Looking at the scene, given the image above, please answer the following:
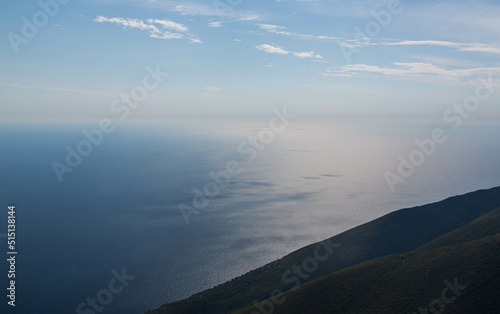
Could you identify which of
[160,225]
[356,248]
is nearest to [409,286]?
[356,248]

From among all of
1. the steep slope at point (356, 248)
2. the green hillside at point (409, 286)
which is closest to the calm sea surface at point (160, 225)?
the steep slope at point (356, 248)

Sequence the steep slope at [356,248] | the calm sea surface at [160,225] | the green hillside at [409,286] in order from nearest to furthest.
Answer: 1. the green hillside at [409,286]
2. the steep slope at [356,248]
3. the calm sea surface at [160,225]

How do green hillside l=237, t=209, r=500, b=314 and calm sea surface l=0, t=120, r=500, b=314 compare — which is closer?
green hillside l=237, t=209, r=500, b=314

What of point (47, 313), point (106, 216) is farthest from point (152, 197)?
point (47, 313)

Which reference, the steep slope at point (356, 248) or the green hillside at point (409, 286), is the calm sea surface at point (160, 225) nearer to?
the steep slope at point (356, 248)

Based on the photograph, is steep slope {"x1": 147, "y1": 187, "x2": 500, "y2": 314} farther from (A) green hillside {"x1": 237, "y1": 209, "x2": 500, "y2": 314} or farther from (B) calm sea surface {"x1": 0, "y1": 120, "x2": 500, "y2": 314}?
(B) calm sea surface {"x1": 0, "y1": 120, "x2": 500, "y2": 314}

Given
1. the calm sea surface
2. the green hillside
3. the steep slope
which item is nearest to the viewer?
the green hillside

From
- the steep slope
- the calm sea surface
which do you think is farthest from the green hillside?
the calm sea surface
